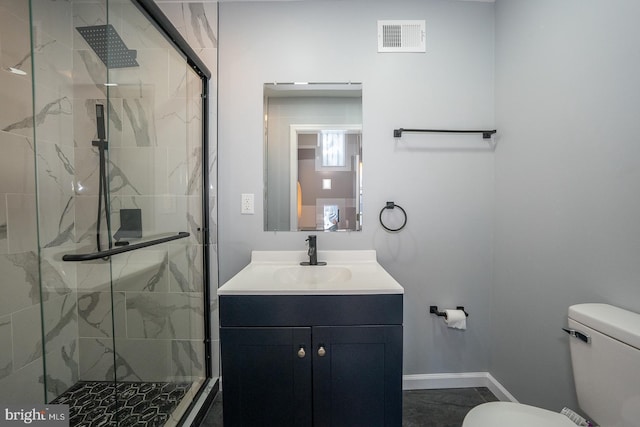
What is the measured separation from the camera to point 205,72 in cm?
151

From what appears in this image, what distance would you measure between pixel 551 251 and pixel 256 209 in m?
1.54

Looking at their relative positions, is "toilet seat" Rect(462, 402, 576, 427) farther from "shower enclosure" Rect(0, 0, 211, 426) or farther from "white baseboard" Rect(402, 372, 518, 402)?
"shower enclosure" Rect(0, 0, 211, 426)

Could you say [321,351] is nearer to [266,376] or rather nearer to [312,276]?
[266,376]

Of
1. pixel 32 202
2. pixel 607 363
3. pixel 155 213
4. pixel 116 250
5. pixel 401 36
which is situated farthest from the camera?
pixel 401 36

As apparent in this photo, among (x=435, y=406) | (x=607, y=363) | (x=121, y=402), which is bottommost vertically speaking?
(x=435, y=406)

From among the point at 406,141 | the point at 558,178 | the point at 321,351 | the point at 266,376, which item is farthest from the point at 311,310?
the point at 558,178

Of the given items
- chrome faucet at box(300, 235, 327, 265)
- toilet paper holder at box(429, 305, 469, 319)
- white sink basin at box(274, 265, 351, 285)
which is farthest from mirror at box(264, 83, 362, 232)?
toilet paper holder at box(429, 305, 469, 319)

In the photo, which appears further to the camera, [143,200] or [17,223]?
[17,223]

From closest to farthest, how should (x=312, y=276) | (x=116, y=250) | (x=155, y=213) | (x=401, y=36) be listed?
(x=116, y=250) < (x=155, y=213) < (x=312, y=276) < (x=401, y=36)

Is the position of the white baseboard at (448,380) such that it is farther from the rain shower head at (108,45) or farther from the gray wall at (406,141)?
the rain shower head at (108,45)

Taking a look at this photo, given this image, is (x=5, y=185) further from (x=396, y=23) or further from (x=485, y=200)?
(x=485, y=200)

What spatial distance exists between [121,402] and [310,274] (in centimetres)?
103

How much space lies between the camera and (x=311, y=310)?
1104 mm

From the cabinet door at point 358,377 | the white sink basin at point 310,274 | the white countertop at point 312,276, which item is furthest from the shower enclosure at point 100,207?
the cabinet door at point 358,377
